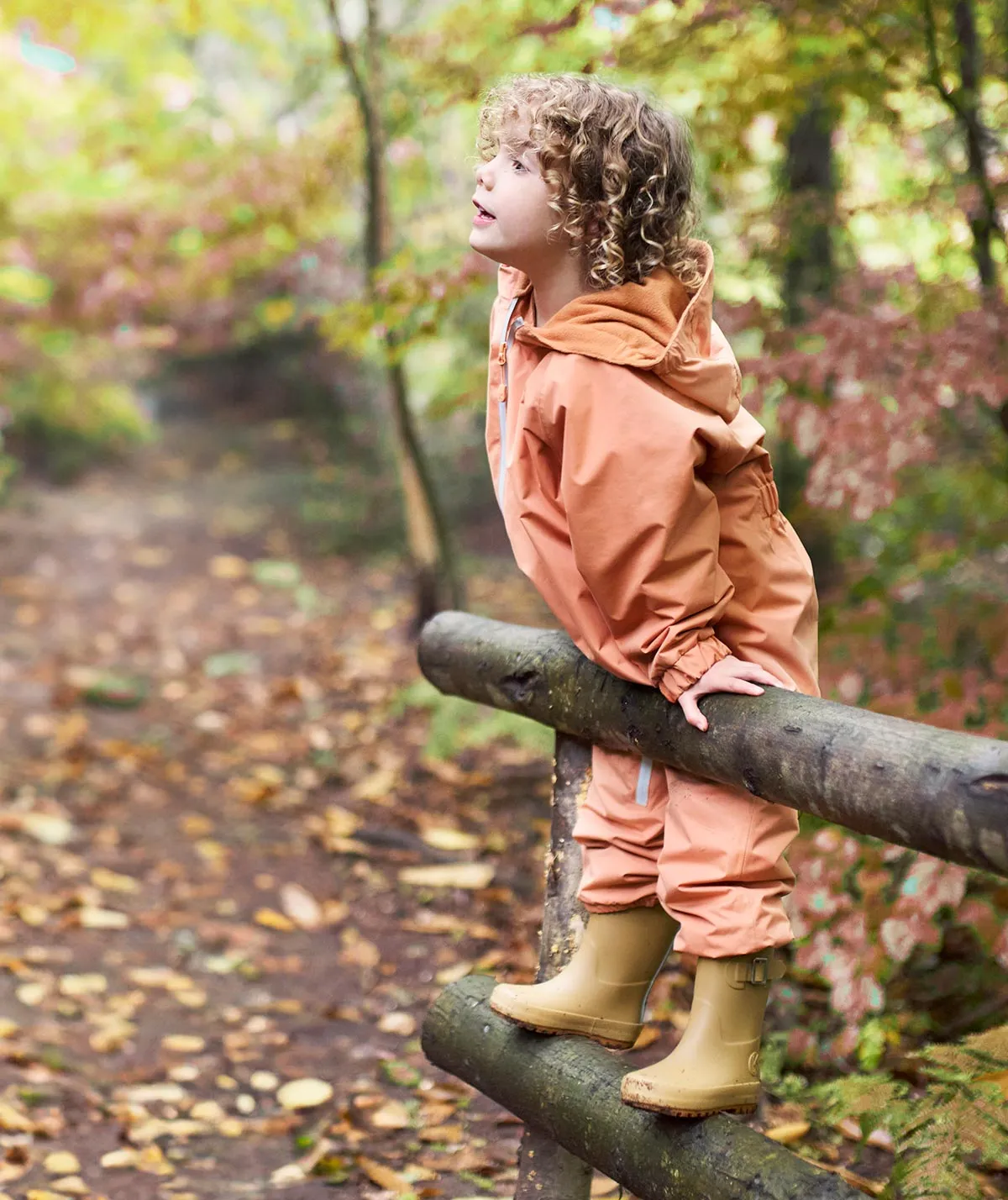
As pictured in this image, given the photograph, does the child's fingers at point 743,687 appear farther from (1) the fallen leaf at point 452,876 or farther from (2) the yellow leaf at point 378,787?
(2) the yellow leaf at point 378,787

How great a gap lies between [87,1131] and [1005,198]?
3.25 metres

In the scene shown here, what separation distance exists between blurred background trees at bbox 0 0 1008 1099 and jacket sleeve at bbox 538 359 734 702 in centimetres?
101

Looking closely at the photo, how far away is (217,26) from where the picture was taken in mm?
6023

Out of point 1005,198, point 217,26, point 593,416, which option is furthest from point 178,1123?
point 217,26

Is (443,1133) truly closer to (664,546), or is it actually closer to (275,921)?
(275,921)

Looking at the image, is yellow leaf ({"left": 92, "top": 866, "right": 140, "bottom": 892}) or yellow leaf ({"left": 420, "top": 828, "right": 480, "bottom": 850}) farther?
yellow leaf ({"left": 420, "top": 828, "right": 480, "bottom": 850})

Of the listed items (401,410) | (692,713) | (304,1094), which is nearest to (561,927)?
(692,713)

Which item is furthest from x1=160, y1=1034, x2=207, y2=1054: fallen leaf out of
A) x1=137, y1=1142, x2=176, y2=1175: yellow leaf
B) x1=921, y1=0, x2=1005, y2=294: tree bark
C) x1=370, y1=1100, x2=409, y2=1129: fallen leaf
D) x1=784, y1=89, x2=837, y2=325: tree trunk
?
x1=784, y1=89, x2=837, y2=325: tree trunk

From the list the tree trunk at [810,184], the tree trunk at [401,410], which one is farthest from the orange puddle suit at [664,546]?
the tree trunk at [810,184]

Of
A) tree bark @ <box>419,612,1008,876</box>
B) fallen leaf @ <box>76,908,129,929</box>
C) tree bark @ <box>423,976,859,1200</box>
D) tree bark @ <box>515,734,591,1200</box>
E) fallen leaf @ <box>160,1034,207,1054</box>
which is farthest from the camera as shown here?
fallen leaf @ <box>76,908,129,929</box>

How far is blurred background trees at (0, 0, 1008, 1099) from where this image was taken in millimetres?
2971

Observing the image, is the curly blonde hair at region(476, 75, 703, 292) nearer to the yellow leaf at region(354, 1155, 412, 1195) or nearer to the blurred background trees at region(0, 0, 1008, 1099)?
the blurred background trees at region(0, 0, 1008, 1099)

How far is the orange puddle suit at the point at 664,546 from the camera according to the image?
1.83 meters

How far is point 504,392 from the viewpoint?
2.11 metres
